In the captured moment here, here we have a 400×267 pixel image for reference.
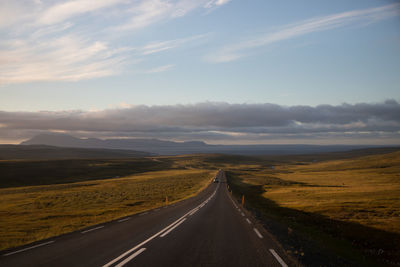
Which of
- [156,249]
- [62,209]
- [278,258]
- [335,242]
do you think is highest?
[278,258]

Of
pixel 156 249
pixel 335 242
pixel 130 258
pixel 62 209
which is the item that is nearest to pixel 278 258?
pixel 156 249

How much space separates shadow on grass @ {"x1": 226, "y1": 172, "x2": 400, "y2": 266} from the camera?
9359 millimetres

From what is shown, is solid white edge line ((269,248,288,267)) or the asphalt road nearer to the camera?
solid white edge line ((269,248,288,267))

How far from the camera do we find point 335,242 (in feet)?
50.7

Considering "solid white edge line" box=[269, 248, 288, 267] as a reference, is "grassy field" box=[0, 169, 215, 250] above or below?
below

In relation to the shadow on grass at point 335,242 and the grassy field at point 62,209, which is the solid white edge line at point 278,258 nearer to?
the shadow on grass at point 335,242

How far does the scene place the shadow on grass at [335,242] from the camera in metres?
9.36

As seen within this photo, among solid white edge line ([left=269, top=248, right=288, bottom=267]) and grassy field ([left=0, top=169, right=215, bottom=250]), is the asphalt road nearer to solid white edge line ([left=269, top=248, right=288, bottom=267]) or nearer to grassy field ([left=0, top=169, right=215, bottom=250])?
solid white edge line ([left=269, top=248, right=288, bottom=267])

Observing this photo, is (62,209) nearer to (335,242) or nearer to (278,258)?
(335,242)

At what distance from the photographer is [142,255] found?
354 inches

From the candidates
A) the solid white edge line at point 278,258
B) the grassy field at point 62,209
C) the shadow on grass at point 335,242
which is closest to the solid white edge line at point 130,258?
the solid white edge line at point 278,258

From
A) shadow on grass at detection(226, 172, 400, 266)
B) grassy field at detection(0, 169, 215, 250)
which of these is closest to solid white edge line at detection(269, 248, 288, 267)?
shadow on grass at detection(226, 172, 400, 266)

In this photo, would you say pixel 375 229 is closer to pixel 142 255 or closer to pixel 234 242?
pixel 234 242

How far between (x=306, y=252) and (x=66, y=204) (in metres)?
36.5
